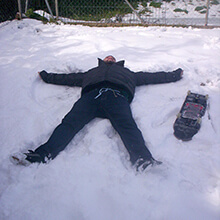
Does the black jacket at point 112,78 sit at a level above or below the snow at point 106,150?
above

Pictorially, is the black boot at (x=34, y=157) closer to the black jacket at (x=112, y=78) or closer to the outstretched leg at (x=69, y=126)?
the outstretched leg at (x=69, y=126)

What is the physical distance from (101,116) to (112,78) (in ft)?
1.57

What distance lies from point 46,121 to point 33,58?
1.76 m

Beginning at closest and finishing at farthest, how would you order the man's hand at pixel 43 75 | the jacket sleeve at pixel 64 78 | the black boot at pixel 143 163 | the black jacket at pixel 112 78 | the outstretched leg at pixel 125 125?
the black boot at pixel 143 163 < the outstretched leg at pixel 125 125 < the black jacket at pixel 112 78 < the jacket sleeve at pixel 64 78 < the man's hand at pixel 43 75

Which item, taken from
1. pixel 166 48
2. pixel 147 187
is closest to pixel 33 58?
pixel 166 48

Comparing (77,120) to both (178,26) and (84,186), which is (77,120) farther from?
(178,26)

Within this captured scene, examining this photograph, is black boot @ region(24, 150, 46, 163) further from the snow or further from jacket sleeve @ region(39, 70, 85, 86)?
jacket sleeve @ region(39, 70, 85, 86)

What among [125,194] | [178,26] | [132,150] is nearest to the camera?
[125,194]

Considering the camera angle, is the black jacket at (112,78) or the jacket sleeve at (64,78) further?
the jacket sleeve at (64,78)

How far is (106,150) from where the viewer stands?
2.05 m

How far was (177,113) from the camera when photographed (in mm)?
2510

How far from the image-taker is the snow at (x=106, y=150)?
1619 millimetres

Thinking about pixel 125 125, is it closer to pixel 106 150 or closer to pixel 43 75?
pixel 106 150

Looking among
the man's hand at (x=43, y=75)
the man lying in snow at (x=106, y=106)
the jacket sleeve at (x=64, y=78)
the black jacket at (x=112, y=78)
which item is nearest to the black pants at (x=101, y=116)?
the man lying in snow at (x=106, y=106)
